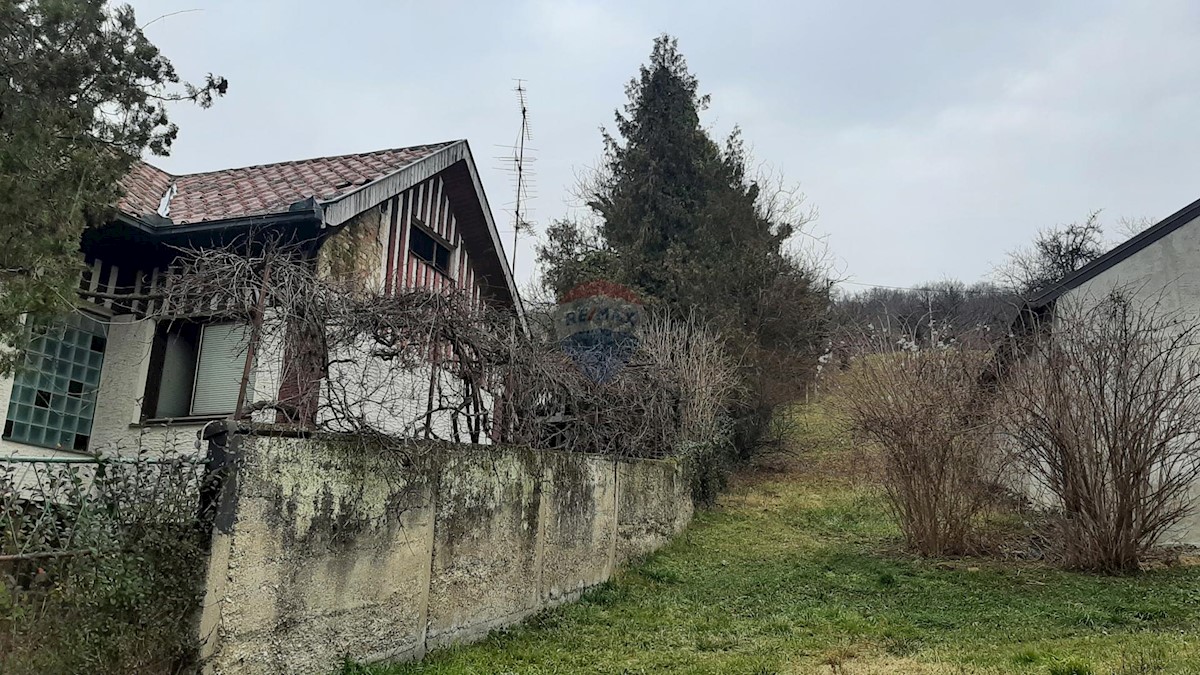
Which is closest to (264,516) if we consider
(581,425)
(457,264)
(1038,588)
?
(581,425)

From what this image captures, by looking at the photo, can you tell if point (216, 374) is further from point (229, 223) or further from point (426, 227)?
point (426, 227)

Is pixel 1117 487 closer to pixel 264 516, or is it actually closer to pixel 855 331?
pixel 855 331

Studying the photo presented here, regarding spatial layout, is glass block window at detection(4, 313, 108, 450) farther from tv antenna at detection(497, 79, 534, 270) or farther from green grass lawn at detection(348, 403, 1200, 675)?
tv antenna at detection(497, 79, 534, 270)

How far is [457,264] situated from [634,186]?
11.3 metres

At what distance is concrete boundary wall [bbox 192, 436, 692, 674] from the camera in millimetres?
4355

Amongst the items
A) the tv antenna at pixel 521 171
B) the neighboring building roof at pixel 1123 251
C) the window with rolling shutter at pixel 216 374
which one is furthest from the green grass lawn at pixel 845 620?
the tv antenna at pixel 521 171

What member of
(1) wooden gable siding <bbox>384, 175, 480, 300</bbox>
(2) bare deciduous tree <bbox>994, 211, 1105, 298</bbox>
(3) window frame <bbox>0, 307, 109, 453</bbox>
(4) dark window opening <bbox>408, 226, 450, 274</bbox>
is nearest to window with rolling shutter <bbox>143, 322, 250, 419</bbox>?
(3) window frame <bbox>0, 307, 109, 453</bbox>

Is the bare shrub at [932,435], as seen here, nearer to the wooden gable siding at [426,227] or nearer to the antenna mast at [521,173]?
the wooden gable siding at [426,227]

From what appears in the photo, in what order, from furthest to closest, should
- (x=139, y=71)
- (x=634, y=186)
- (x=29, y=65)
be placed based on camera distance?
(x=634, y=186) → (x=139, y=71) → (x=29, y=65)

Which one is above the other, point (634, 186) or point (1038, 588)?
point (634, 186)

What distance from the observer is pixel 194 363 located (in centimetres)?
950

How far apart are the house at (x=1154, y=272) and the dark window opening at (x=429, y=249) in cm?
946

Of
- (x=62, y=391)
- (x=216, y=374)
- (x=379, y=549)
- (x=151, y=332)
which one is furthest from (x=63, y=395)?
(x=379, y=549)

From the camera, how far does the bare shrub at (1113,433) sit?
941 cm
